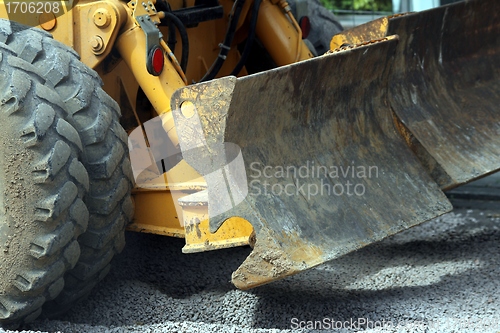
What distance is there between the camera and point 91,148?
2.81 m

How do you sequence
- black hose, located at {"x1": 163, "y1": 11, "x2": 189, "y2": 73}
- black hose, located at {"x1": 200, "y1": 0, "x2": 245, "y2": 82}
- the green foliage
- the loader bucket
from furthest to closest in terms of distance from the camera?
the green foliage
black hose, located at {"x1": 200, "y1": 0, "x2": 245, "y2": 82}
the loader bucket
black hose, located at {"x1": 163, "y1": 11, "x2": 189, "y2": 73}

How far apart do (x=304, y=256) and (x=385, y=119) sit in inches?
42.6

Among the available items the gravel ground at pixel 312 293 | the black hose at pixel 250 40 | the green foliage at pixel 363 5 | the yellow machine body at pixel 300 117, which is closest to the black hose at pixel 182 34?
the yellow machine body at pixel 300 117

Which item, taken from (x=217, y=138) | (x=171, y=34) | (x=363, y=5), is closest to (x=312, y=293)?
(x=217, y=138)

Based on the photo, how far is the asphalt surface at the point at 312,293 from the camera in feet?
9.36

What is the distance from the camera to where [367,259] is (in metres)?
3.71

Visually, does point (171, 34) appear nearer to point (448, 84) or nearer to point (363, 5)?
point (448, 84)

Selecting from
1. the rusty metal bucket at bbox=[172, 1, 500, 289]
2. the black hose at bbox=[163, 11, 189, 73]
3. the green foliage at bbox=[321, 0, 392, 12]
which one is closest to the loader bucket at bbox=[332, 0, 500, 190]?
the rusty metal bucket at bbox=[172, 1, 500, 289]

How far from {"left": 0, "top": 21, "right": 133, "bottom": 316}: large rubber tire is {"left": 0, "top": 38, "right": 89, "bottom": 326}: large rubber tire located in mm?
77

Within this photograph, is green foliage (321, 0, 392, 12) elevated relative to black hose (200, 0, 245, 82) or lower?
lower

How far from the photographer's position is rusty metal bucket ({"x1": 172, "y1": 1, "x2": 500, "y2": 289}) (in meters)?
2.64

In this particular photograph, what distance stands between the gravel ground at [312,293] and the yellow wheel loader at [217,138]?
0.25m

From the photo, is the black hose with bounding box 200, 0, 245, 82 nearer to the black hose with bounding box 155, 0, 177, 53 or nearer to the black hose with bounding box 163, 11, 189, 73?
the black hose with bounding box 163, 11, 189, 73

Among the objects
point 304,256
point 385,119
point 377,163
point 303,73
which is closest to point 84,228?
point 304,256
